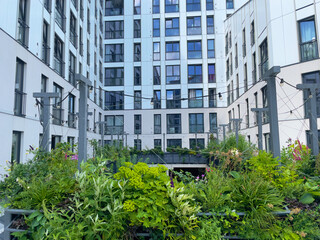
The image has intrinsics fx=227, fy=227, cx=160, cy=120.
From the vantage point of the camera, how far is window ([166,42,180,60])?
22734 millimetres

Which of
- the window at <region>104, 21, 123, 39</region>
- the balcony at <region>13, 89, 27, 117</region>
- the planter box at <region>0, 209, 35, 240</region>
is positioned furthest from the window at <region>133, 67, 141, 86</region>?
the planter box at <region>0, 209, 35, 240</region>

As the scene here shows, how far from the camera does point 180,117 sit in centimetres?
2234

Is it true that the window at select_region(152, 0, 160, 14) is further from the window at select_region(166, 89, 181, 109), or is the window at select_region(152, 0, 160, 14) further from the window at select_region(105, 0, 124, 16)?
the window at select_region(166, 89, 181, 109)

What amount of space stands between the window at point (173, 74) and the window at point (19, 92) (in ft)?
49.7

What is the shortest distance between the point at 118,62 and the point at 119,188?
71.0 feet

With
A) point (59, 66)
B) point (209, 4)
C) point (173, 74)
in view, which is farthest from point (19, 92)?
point (209, 4)

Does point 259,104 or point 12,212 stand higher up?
point 259,104

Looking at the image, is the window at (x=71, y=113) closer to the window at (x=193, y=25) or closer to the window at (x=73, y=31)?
the window at (x=73, y=31)

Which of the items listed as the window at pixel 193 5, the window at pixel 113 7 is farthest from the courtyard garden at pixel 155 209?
the window at pixel 113 7

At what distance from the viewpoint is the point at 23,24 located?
8.98m

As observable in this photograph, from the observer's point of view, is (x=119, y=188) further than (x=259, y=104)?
No

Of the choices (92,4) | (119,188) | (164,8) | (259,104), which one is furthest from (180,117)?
(119,188)

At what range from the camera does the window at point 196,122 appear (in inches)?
870

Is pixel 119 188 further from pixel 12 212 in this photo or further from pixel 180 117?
pixel 180 117
